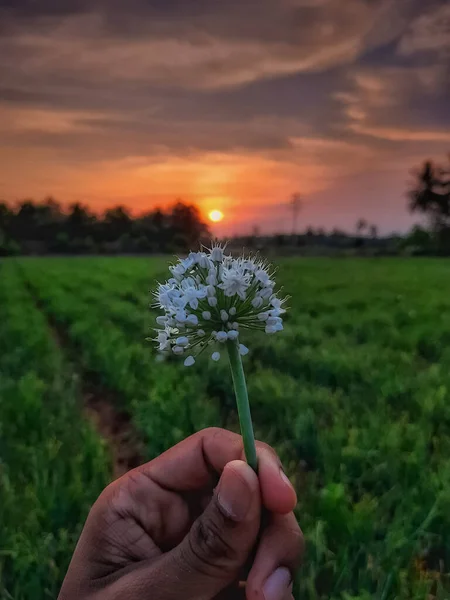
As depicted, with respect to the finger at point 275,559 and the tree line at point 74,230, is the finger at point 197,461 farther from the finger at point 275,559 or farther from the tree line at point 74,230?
the tree line at point 74,230

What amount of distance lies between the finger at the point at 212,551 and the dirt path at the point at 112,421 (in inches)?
51.6

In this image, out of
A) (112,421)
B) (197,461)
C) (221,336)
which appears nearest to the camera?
(221,336)

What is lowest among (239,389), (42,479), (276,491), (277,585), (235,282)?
(42,479)

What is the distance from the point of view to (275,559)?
0.91 meters

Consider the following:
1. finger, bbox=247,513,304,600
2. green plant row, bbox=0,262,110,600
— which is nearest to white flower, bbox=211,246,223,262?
finger, bbox=247,513,304,600

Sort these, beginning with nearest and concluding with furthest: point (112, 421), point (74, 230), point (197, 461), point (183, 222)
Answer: point (197, 461)
point (112, 421)
point (183, 222)
point (74, 230)

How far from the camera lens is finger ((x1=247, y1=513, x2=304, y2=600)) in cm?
90

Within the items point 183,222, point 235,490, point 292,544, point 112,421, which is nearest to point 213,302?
point 235,490

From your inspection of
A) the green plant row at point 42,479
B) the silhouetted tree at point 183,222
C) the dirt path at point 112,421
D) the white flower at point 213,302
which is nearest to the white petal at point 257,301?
the white flower at point 213,302

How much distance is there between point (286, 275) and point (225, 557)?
4.88m

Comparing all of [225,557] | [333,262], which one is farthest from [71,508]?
[333,262]

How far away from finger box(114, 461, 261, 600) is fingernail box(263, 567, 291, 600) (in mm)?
45

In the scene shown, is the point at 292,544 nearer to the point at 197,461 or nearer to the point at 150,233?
the point at 197,461

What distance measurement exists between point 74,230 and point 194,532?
516cm
